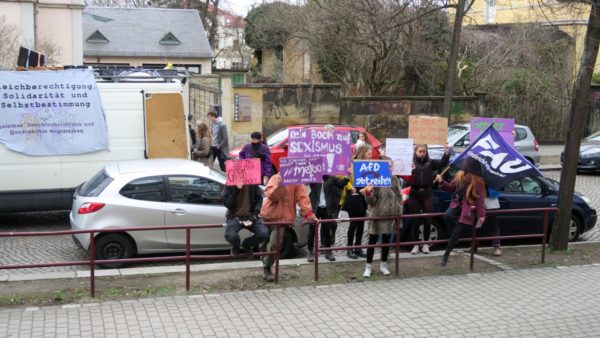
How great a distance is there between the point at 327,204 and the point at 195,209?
6.34 feet

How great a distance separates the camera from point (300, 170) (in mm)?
8422

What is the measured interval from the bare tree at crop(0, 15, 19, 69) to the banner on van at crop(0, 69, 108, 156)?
739 cm

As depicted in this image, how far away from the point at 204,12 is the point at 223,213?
42.4 meters

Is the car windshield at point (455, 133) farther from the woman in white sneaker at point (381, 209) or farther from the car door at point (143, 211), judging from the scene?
the car door at point (143, 211)

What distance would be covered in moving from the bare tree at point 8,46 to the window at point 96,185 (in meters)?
10.1

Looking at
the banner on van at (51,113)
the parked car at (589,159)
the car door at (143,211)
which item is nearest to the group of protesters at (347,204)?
the car door at (143,211)

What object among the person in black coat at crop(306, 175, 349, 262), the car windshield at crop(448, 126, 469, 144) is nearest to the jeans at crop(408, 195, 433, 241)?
the person in black coat at crop(306, 175, 349, 262)

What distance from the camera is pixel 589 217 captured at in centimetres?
1212

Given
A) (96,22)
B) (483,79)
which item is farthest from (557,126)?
(96,22)

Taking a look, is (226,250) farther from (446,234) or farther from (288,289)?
(446,234)

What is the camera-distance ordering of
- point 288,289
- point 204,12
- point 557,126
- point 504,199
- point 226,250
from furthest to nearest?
point 204,12
point 557,126
point 504,199
point 226,250
point 288,289

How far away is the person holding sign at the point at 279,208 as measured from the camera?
849 cm

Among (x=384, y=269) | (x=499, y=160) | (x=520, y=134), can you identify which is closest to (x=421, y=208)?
(x=499, y=160)

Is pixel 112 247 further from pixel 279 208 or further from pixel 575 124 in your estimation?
pixel 575 124
